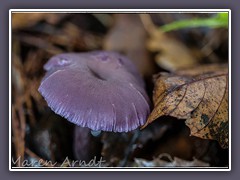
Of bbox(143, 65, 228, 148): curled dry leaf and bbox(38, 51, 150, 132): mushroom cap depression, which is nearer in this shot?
bbox(38, 51, 150, 132): mushroom cap depression

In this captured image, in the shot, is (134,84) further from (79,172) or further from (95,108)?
(79,172)

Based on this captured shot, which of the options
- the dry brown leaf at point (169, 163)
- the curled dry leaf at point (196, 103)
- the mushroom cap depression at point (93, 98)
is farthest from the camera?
the dry brown leaf at point (169, 163)

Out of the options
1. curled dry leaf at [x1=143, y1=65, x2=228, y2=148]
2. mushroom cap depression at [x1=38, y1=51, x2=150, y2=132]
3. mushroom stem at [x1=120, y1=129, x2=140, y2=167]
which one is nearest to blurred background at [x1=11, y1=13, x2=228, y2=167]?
mushroom stem at [x1=120, y1=129, x2=140, y2=167]

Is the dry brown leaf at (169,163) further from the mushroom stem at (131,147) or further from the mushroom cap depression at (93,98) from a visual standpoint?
the mushroom cap depression at (93,98)

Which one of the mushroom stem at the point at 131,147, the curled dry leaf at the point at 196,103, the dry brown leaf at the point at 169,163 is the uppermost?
the curled dry leaf at the point at 196,103

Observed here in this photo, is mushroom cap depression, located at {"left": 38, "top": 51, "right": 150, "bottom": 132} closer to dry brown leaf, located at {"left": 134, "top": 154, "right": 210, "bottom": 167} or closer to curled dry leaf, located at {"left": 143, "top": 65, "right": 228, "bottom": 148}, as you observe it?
curled dry leaf, located at {"left": 143, "top": 65, "right": 228, "bottom": 148}

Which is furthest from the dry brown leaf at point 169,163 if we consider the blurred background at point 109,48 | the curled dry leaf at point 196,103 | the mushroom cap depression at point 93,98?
the mushroom cap depression at point 93,98

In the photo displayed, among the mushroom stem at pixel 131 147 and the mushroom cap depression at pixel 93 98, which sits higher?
the mushroom cap depression at pixel 93 98
